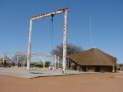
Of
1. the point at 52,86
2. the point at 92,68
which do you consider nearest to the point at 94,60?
the point at 92,68

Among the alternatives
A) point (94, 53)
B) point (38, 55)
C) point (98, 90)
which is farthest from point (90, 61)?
point (98, 90)

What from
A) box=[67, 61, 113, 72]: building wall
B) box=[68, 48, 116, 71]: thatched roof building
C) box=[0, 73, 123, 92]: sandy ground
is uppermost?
box=[68, 48, 116, 71]: thatched roof building

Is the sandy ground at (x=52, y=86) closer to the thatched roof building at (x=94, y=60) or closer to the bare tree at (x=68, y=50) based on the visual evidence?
the thatched roof building at (x=94, y=60)

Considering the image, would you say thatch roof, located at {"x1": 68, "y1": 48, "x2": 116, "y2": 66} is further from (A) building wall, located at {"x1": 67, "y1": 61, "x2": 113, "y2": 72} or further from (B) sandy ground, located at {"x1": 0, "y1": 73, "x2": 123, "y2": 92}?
(B) sandy ground, located at {"x1": 0, "y1": 73, "x2": 123, "y2": 92}

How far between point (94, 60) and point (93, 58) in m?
0.53

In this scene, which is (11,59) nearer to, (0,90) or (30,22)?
(30,22)

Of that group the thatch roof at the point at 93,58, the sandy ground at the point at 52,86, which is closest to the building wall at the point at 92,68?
the thatch roof at the point at 93,58

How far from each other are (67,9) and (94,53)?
15.0m

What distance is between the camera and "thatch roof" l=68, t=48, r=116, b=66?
96.2ft

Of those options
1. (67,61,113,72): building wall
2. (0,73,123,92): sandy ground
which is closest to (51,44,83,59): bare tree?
(67,61,113,72): building wall

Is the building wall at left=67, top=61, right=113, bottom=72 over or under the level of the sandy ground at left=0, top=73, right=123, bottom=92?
under

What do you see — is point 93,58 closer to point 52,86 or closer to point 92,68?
point 92,68

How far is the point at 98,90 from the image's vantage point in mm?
7969

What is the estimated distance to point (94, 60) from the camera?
2939 cm
